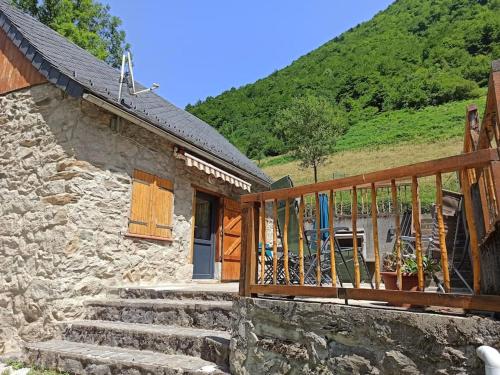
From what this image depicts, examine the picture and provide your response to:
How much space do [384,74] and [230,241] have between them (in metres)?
48.0

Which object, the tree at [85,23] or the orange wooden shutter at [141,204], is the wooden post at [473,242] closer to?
the orange wooden shutter at [141,204]

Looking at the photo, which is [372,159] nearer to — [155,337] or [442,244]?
[155,337]

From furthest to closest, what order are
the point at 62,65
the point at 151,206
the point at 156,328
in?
the point at 151,206 < the point at 62,65 < the point at 156,328

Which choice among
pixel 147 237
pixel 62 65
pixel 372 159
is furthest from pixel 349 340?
pixel 372 159

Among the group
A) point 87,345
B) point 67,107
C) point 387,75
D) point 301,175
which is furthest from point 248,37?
point 87,345

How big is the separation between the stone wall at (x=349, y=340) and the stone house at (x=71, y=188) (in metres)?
3.22

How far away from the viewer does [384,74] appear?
168 ft

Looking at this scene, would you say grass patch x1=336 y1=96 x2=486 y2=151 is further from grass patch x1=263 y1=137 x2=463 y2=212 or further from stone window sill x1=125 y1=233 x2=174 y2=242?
stone window sill x1=125 y1=233 x2=174 y2=242

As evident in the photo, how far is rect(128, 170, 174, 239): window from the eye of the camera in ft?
22.4

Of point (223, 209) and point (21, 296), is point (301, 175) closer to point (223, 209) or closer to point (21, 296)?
point (223, 209)

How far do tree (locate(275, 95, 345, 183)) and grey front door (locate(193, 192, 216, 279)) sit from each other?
1287cm

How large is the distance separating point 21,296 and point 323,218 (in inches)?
189

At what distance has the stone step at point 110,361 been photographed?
148 inches

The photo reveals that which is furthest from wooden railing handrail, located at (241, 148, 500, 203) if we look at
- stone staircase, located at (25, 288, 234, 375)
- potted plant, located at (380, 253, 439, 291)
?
stone staircase, located at (25, 288, 234, 375)
